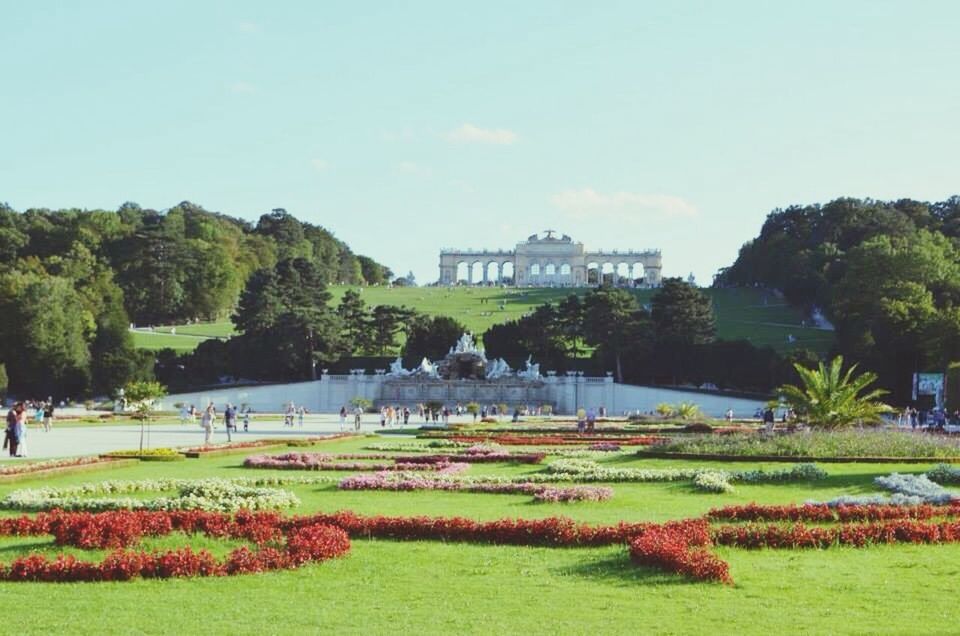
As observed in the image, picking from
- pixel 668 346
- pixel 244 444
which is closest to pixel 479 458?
pixel 244 444

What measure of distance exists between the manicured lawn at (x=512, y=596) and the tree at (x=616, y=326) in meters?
56.1

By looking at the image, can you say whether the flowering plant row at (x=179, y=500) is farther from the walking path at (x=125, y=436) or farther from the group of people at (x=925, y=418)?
the group of people at (x=925, y=418)

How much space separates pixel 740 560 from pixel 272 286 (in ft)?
207

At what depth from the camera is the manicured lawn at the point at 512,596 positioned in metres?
8.00

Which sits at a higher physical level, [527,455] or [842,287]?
[842,287]

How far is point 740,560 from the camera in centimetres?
1052

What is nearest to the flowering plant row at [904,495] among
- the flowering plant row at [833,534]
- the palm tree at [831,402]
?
the flowering plant row at [833,534]

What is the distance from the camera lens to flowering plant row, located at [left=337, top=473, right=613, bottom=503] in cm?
1519

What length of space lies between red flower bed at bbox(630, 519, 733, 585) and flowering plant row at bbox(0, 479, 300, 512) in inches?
203

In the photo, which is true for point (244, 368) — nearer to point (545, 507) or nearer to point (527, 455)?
point (527, 455)

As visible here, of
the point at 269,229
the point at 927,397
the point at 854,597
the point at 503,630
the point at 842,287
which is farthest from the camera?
the point at 269,229

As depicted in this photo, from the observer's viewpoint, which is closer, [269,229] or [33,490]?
[33,490]

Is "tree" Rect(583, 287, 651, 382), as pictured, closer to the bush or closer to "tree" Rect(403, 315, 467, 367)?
"tree" Rect(403, 315, 467, 367)

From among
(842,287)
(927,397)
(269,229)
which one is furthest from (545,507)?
(269,229)
